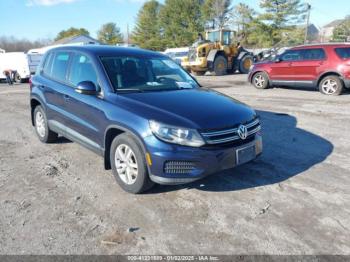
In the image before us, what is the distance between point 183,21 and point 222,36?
3486cm

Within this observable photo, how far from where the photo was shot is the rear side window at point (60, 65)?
5.09m

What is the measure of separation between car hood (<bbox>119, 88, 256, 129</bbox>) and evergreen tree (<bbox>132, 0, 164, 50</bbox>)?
56816mm

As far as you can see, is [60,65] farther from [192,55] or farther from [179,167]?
[192,55]

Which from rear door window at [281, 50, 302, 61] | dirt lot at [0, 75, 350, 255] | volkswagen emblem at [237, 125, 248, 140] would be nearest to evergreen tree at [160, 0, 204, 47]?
rear door window at [281, 50, 302, 61]

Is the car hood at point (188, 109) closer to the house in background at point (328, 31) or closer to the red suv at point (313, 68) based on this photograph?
the red suv at point (313, 68)

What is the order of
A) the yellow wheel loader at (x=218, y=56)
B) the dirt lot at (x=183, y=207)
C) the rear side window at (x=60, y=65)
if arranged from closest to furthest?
the dirt lot at (x=183, y=207), the rear side window at (x=60, y=65), the yellow wheel loader at (x=218, y=56)

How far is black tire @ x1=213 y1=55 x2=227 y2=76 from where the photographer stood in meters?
20.4

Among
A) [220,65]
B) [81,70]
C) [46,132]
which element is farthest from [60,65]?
[220,65]

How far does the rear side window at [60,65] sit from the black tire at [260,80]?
932 cm

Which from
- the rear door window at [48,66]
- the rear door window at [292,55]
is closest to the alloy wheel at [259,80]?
the rear door window at [292,55]

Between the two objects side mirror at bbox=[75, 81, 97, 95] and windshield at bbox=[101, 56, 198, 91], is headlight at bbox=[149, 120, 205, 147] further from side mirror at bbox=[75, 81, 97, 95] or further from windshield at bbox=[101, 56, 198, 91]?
side mirror at bbox=[75, 81, 97, 95]

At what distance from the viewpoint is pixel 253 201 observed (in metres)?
3.69

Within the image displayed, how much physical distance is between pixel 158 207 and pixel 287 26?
1730 inches

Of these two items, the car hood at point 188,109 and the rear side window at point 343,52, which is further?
the rear side window at point 343,52
